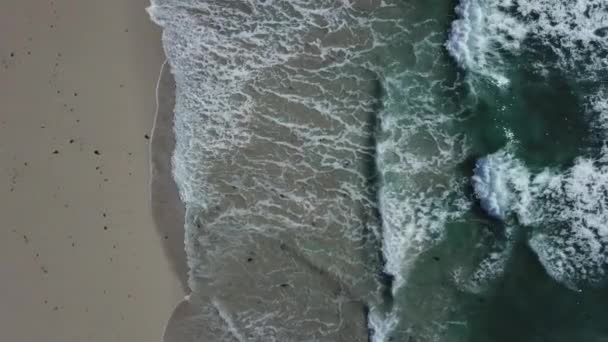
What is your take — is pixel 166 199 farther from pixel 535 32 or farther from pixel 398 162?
pixel 535 32

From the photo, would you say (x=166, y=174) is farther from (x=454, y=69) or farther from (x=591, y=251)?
(x=591, y=251)

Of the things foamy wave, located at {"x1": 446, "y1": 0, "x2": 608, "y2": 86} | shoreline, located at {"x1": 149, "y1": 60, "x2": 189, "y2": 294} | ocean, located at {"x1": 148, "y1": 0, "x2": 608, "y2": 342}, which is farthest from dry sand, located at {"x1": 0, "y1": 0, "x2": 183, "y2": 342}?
foamy wave, located at {"x1": 446, "y1": 0, "x2": 608, "y2": 86}

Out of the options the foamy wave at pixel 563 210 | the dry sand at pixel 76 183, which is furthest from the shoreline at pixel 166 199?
the foamy wave at pixel 563 210

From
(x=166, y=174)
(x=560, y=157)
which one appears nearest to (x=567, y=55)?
(x=560, y=157)

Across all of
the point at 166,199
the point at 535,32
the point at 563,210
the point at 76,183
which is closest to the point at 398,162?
the point at 563,210

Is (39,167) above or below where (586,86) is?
below

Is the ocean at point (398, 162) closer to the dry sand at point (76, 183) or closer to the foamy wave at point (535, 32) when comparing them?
the foamy wave at point (535, 32)

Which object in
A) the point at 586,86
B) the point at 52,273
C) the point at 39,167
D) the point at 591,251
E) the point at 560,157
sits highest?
the point at 586,86
